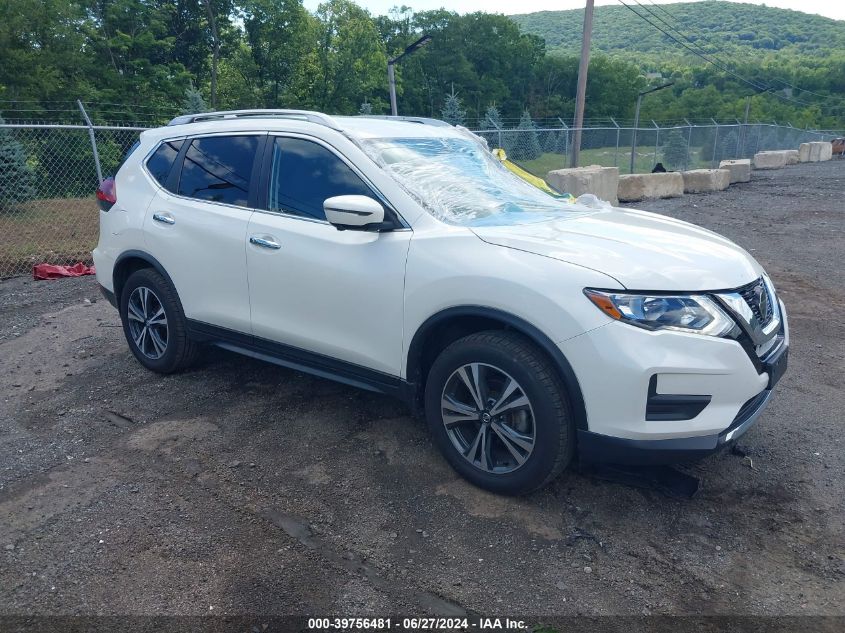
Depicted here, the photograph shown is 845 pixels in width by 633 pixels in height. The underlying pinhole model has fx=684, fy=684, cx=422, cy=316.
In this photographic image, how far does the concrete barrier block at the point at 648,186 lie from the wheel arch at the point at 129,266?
13.0 meters

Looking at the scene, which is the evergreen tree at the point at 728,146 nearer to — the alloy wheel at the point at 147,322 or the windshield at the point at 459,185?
the windshield at the point at 459,185

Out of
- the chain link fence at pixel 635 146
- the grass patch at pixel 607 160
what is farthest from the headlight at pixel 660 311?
the grass patch at pixel 607 160

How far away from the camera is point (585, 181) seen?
1330 centimetres

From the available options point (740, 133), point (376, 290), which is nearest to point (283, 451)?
point (376, 290)

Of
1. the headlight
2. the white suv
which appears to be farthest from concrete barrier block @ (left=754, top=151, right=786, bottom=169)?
the headlight

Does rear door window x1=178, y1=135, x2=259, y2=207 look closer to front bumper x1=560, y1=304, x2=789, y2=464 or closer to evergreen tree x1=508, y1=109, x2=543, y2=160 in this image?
front bumper x1=560, y1=304, x2=789, y2=464

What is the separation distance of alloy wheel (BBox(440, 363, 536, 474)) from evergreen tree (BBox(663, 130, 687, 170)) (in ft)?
86.2

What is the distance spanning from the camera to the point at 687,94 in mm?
60688

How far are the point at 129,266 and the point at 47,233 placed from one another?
828cm

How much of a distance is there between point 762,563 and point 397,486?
67.3 inches

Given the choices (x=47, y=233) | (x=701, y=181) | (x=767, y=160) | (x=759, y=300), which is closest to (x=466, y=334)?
(x=759, y=300)

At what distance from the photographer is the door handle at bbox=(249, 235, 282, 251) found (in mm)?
3957

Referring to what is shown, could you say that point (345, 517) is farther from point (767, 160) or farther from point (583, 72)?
point (767, 160)

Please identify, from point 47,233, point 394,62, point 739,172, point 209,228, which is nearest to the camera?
point 209,228
